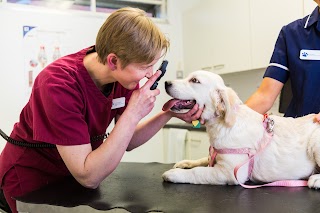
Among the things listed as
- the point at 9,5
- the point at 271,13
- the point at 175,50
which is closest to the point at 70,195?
the point at 271,13

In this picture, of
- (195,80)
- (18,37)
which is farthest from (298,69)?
(18,37)

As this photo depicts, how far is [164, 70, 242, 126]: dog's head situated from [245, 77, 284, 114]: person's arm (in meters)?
0.42

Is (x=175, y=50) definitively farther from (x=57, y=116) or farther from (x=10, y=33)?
(x=57, y=116)

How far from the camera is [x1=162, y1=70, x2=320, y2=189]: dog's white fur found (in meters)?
1.15

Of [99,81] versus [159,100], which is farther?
[159,100]

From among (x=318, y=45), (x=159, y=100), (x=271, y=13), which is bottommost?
(x=159, y=100)

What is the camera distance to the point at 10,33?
306 cm

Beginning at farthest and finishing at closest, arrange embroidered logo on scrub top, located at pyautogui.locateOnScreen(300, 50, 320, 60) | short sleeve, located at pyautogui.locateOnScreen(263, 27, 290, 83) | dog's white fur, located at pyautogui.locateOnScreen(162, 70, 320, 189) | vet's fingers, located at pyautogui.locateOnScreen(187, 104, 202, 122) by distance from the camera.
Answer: short sleeve, located at pyautogui.locateOnScreen(263, 27, 290, 83)
embroidered logo on scrub top, located at pyautogui.locateOnScreen(300, 50, 320, 60)
vet's fingers, located at pyautogui.locateOnScreen(187, 104, 202, 122)
dog's white fur, located at pyautogui.locateOnScreen(162, 70, 320, 189)

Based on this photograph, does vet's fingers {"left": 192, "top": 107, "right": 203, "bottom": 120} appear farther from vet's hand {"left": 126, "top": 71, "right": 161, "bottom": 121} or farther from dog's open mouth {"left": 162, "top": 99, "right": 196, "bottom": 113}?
vet's hand {"left": 126, "top": 71, "right": 161, "bottom": 121}

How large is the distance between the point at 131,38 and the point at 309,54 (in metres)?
0.93

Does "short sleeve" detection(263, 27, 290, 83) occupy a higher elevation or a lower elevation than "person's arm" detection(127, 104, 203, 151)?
higher

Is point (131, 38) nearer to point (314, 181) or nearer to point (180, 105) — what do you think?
point (180, 105)

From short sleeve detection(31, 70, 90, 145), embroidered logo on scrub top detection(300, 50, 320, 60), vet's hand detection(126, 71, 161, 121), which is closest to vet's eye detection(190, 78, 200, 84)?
vet's hand detection(126, 71, 161, 121)

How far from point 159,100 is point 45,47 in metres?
1.29
